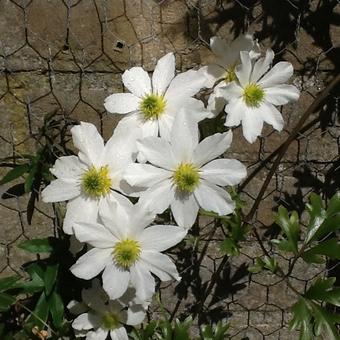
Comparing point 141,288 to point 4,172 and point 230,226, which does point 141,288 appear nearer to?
point 230,226

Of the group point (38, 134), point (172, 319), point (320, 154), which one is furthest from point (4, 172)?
point (320, 154)

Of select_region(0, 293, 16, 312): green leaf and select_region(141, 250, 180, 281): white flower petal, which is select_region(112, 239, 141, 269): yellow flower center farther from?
select_region(0, 293, 16, 312): green leaf

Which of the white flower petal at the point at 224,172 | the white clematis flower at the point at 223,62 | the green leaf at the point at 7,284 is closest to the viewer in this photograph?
the white flower petal at the point at 224,172

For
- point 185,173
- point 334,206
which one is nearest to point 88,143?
point 185,173

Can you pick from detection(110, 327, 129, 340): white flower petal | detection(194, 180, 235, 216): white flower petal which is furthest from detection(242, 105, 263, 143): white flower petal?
detection(110, 327, 129, 340): white flower petal

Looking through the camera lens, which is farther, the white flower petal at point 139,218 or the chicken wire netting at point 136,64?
the chicken wire netting at point 136,64

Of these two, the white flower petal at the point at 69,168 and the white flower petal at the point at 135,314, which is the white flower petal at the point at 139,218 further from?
the white flower petal at the point at 135,314

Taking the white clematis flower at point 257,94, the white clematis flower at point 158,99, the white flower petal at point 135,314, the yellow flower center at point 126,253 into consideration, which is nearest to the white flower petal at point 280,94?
the white clematis flower at point 257,94
